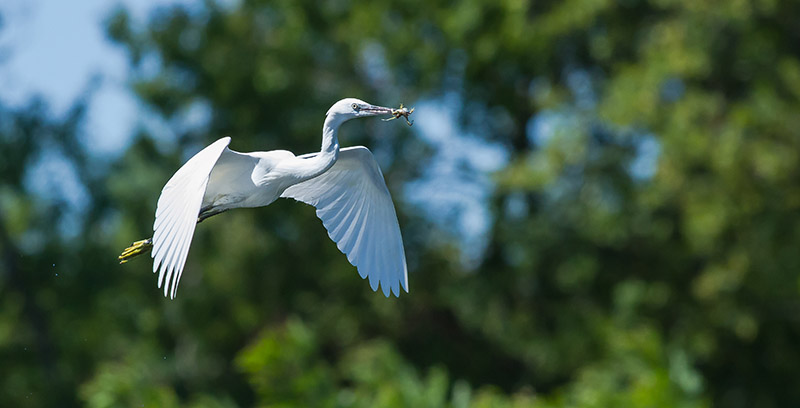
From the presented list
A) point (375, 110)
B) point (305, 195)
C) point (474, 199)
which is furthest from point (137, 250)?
point (474, 199)

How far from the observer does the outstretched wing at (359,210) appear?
5230mm

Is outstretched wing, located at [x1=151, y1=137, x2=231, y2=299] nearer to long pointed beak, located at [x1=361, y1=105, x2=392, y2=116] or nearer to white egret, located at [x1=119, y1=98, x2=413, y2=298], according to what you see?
white egret, located at [x1=119, y1=98, x2=413, y2=298]

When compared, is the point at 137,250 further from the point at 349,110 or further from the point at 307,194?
the point at 349,110

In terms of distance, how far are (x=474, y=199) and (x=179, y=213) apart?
12.1 meters

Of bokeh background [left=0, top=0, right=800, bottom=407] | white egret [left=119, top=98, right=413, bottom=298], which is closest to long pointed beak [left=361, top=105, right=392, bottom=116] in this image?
white egret [left=119, top=98, right=413, bottom=298]

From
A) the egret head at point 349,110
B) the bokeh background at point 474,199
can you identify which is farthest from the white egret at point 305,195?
the bokeh background at point 474,199

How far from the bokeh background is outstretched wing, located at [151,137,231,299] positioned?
32.3 ft

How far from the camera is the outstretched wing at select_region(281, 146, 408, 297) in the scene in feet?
17.2

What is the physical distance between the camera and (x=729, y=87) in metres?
15.8

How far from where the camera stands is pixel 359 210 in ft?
18.2

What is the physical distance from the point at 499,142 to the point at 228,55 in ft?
13.6

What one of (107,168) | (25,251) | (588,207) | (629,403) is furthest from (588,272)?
(25,251)

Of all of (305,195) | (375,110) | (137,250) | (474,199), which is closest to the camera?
(375,110)

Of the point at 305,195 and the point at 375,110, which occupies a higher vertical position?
the point at 375,110
